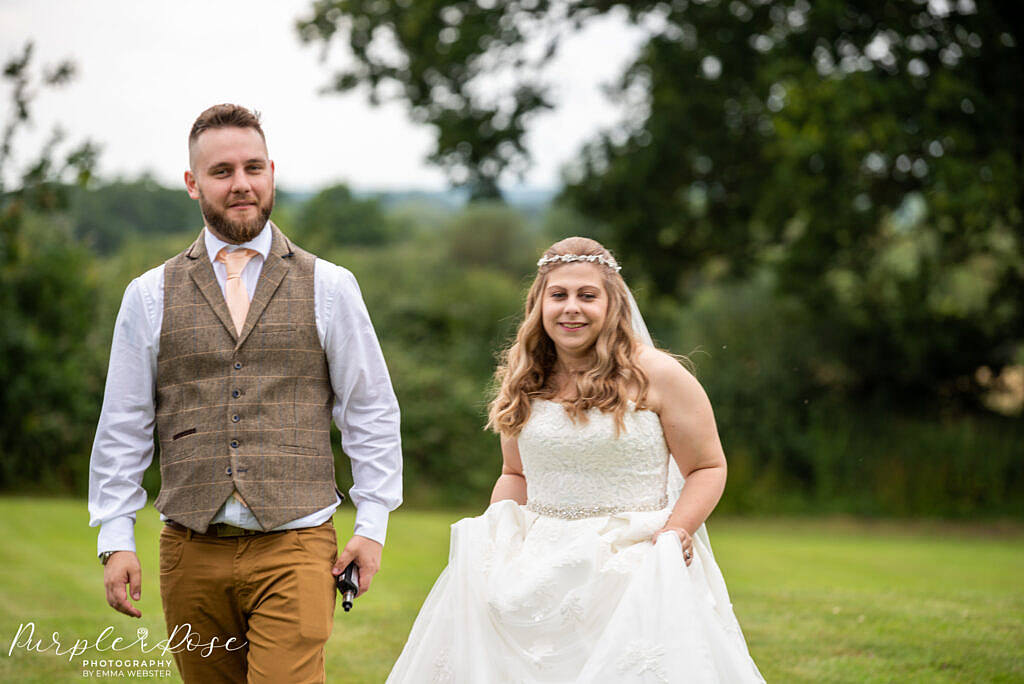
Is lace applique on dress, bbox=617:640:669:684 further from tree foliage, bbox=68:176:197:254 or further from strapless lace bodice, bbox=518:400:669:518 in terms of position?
tree foliage, bbox=68:176:197:254

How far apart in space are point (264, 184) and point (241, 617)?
134 centimetres

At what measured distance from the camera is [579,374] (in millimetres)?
3996

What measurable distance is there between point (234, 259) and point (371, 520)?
0.93 metres

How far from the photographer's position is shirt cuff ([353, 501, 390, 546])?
3.30 meters

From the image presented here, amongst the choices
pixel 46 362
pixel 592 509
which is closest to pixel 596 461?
pixel 592 509

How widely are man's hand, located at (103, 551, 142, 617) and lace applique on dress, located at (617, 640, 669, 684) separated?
5.00ft

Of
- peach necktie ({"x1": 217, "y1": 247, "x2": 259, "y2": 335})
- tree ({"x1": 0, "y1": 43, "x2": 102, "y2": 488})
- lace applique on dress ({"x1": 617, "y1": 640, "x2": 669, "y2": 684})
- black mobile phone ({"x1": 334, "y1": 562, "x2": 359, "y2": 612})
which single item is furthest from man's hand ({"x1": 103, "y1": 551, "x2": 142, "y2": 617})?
tree ({"x1": 0, "y1": 43, "x2": 102, "y2": 488})

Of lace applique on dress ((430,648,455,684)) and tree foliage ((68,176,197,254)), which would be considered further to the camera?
tree foliage ((68,176,197,254))

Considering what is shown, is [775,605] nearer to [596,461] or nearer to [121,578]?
[596,461]

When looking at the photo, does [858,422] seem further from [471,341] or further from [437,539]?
[437,539]

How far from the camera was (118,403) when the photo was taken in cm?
332

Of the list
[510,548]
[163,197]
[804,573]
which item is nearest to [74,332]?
[163,197]

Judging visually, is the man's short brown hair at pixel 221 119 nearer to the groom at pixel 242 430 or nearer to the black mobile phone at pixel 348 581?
the groom at pixel 242 430

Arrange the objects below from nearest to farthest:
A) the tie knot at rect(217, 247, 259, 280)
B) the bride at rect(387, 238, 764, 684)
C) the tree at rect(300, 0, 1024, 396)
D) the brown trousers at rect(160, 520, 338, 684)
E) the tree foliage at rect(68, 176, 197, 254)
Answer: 1. the brown trousers at rect(160, 520, 338, 684)
2. the tie knot at rect(217, 247, 259, 280)
3. the bride at rect(387, 238, 764, 684)
4. the tree at rect(300, 0, 1024, 396)
5. the tree foliage at rect(68, 176, 197, 254)
